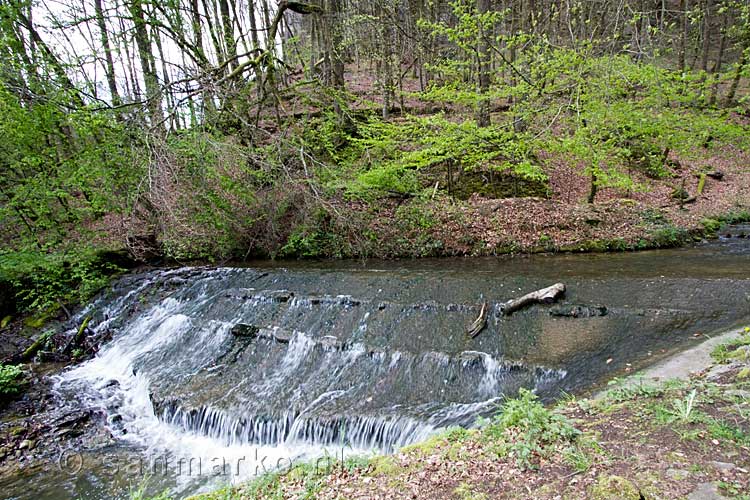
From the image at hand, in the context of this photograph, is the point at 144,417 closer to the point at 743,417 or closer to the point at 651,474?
the point at 651,474

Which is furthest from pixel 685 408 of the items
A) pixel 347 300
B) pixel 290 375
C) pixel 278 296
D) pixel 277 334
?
pixel 278 296

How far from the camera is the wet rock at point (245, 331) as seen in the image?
7.15 metres

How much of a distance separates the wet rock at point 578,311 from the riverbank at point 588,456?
7.00ft

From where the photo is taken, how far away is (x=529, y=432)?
9.55ft

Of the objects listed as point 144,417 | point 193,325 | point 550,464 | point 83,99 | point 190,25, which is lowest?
point 144,417

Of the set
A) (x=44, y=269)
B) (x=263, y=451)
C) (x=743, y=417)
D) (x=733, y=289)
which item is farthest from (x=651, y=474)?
(x=44, y=269)

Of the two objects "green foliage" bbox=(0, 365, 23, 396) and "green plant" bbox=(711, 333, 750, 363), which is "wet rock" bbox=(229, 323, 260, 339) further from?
"green plant" bbox=(711, 333, 750, 363)

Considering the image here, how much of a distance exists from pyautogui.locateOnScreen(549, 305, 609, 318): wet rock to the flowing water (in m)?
0.04

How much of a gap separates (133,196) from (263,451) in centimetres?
539

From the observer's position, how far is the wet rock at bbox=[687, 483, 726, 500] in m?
2.05

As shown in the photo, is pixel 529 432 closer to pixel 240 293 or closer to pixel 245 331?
pixel 245 331

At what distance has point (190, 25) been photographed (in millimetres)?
10656

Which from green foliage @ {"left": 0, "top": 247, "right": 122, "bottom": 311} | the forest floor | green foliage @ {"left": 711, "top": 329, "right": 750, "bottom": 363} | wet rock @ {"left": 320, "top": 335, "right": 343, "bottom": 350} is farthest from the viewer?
the forest floor

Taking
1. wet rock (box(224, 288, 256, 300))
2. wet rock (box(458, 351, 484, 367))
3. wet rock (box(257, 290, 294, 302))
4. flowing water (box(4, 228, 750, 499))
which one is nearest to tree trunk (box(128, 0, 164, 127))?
wet rock (box(224, 288, 256, 300))
